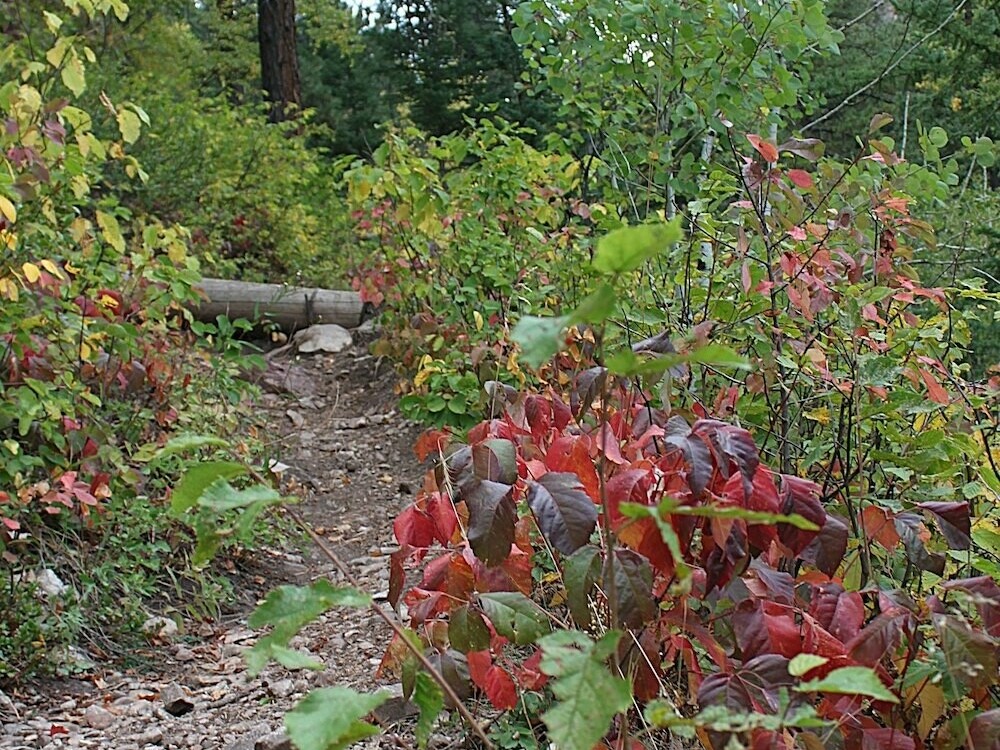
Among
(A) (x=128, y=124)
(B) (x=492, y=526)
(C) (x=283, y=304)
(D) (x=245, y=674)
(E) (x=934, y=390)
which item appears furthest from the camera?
(C) (x=283, y=304)

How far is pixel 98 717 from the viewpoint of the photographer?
9.53 ft

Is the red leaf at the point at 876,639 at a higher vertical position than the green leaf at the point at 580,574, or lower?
lower

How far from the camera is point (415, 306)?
20.6 feet

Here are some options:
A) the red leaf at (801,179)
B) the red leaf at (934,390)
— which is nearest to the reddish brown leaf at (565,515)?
the red leaf at (934,390)

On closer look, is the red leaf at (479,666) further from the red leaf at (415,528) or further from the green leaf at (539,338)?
the green leaf at (539,338)

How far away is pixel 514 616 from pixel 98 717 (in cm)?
189

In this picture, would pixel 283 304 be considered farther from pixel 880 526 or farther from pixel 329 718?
pixel 329 718

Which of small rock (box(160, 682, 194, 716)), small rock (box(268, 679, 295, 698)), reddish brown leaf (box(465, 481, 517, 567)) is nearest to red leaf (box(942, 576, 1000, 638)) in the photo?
reddish brown leaf (box(465, 481, 517, 567))

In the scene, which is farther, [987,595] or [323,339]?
[323,339]

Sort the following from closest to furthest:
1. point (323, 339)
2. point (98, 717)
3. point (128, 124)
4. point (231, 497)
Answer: point (231, 497) → point (98, 717) → point (128, 124) → point (323, 339)

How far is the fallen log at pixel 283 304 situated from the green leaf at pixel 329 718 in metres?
6.76

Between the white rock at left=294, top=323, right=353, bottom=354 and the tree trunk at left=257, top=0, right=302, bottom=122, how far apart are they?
4919 millimetres

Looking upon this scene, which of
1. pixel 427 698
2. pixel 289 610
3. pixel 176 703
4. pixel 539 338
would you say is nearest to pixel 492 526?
pixel 427 698

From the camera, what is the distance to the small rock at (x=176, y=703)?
2.97m
